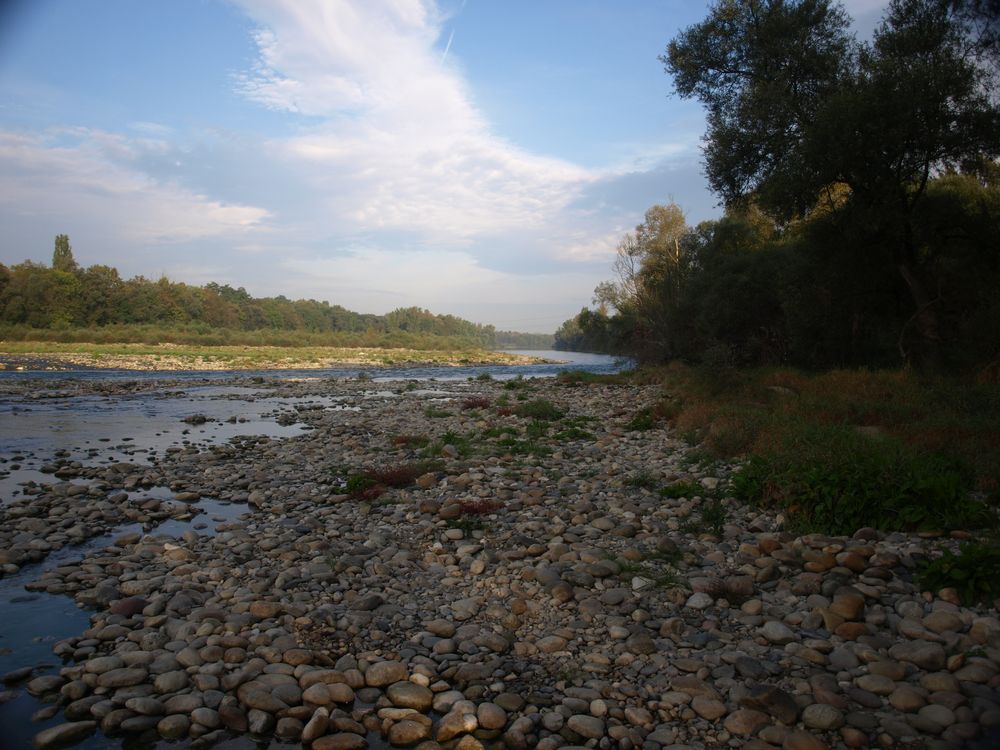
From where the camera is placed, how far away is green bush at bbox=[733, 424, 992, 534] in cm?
679

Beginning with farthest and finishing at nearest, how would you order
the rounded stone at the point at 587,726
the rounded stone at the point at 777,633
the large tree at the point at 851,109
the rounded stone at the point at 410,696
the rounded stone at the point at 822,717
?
the large tree at the point at 851,109 < the rounded stone at the point at 777,633 < the rounded stone at the point at 410,696 < the rounded stone at the point at 587,726 < the rounded stone at the point at 822,717

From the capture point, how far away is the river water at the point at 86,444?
4473 millimetres

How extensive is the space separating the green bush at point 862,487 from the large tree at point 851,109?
8706 mm

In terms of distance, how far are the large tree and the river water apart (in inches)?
566

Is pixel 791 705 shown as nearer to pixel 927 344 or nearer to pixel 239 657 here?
pixel 239 657

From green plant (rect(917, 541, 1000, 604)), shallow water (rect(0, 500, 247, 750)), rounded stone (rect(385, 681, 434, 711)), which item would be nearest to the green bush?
green plant (rect(917, 541, 1000, 604))

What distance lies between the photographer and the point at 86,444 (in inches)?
608

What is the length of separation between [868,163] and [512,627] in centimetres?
1415

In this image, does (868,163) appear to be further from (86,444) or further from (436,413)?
(86,444)

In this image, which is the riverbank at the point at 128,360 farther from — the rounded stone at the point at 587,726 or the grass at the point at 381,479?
the rounded stone at the point at 587,726

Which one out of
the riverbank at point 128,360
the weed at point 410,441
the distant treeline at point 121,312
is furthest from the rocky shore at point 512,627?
the distant treeline at point 121,312

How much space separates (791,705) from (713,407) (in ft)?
36.2

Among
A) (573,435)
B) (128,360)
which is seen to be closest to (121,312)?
(128,360)

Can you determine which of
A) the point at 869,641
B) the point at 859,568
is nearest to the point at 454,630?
the point at 869,641
